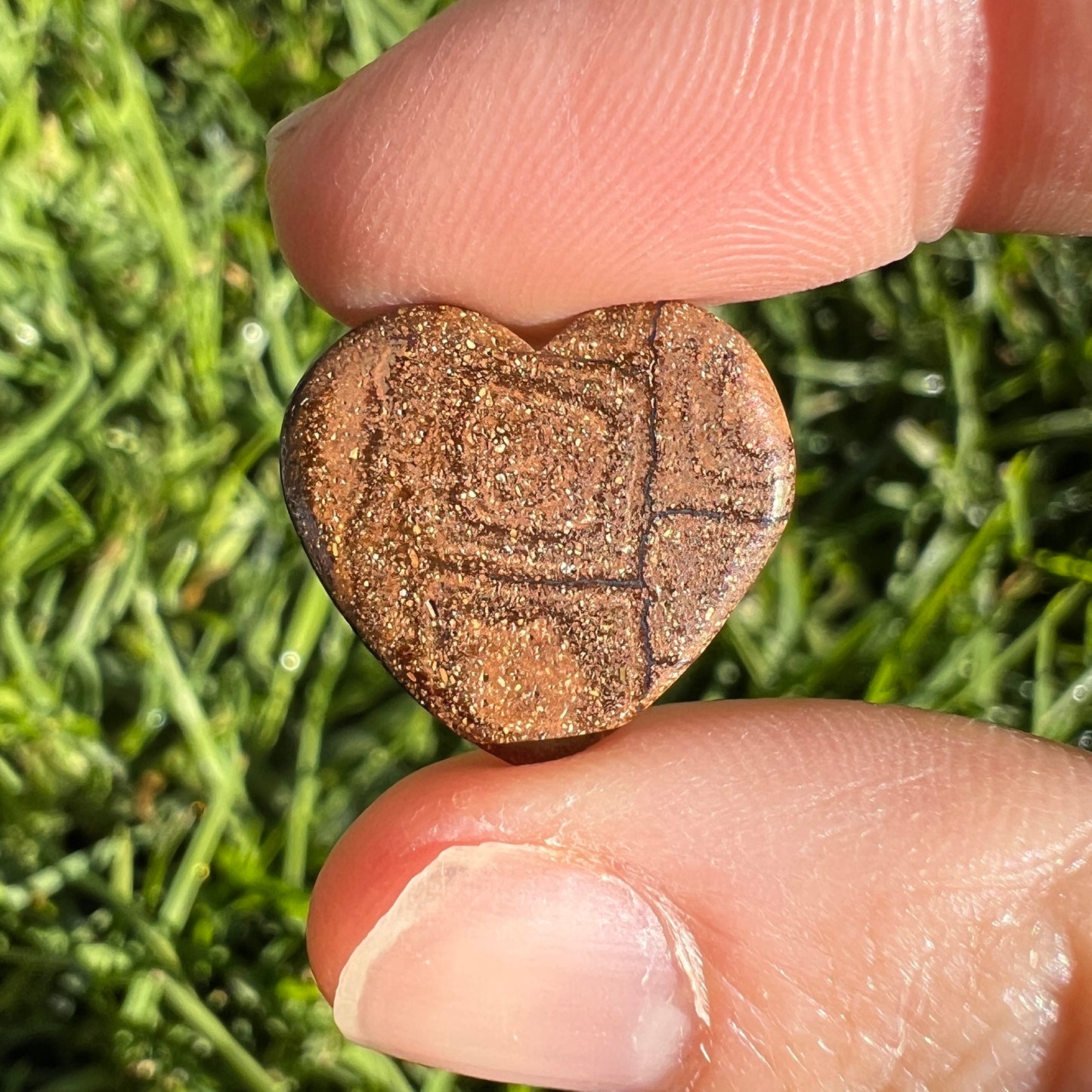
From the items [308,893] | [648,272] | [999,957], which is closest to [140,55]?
[648,272]

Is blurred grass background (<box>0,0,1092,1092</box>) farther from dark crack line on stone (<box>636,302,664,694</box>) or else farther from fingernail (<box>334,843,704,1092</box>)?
dark crack line on stone (<box>636,302,664,694</box>)

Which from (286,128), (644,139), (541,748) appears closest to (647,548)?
(541,748)

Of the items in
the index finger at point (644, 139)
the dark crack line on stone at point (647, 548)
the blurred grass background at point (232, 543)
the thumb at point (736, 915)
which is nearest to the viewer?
the thumb at point (736, 915)

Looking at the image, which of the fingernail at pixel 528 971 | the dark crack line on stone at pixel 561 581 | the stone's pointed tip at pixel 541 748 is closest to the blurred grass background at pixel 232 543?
the fingernail at pixel 528 971

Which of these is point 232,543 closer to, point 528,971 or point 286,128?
point 286,128

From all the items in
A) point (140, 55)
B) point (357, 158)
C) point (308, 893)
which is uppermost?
point (140, 55)

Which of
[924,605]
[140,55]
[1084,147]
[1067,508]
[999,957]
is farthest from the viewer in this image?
[140,55]

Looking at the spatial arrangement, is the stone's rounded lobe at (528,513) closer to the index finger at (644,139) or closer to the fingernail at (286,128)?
the index finger at (644,139)

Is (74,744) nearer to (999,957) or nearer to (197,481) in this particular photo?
(197,481)
